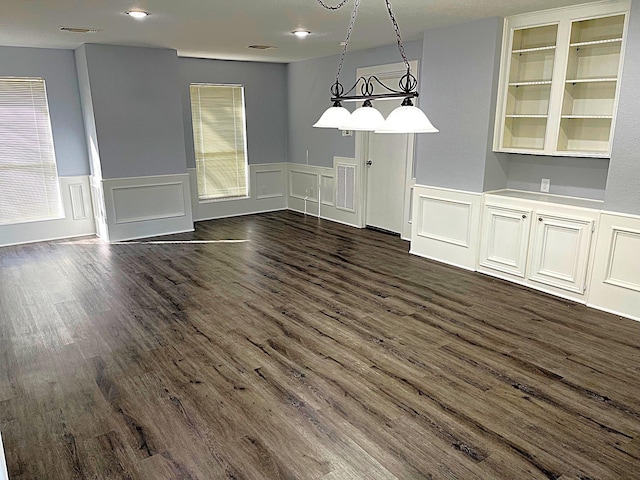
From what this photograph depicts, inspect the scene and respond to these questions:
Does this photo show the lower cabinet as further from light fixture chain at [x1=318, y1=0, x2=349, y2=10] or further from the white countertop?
light fixture chain at [x1=318, y1=0, x2=349, y2=10]

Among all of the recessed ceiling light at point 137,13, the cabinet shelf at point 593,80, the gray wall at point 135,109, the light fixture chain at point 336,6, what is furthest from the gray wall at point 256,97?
the cabinet shelf at point 593,80

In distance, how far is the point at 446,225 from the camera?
5.05 metres

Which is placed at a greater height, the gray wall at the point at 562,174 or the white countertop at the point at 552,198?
the gray wall at the point at 562,174

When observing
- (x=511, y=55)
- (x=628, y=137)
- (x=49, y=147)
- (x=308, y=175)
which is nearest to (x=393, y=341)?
Result: (x=628, y=137)

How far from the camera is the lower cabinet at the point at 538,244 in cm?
395

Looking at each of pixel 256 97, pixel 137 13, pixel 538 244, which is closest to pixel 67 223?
pixel 256 97

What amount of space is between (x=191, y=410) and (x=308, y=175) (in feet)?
17.8

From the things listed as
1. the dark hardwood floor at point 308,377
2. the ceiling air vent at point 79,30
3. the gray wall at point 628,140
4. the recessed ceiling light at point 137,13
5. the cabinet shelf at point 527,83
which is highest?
the ceiling air vent at point 79,30

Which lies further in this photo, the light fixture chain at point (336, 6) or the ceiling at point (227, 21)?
the ceiling at point (227, 21)

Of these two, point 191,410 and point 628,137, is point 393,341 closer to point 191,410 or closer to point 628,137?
point 191,410

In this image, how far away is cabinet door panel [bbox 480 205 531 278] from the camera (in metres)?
4.34

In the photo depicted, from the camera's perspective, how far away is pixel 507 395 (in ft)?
8.87

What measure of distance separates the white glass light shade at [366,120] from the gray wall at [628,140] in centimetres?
226

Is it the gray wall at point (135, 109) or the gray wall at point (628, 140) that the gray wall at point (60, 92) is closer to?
the gray wall at point (135, 109)
